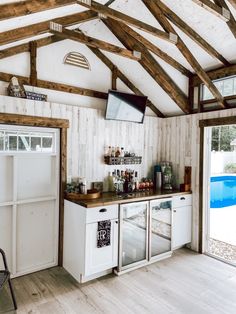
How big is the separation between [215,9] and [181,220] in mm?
2916

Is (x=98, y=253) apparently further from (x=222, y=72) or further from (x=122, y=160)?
(x=222, y=72)

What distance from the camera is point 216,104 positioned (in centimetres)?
371

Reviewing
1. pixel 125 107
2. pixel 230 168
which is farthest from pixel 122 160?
pixel 230 168

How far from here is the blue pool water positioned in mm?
6613

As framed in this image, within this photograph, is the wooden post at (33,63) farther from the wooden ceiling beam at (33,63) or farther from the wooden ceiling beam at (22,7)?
the wooden ceiling beam at (22,7)

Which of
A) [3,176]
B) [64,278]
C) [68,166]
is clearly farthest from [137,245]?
[3,176]

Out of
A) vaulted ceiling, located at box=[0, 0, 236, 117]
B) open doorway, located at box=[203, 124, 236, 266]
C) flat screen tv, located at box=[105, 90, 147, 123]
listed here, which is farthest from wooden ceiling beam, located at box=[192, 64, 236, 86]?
flat screen tv, located at box=[105, 90, 147, 123]

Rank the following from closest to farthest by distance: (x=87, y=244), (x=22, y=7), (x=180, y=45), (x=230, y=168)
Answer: (x=22, y=7) < (x=87, y=244) < (x=180, y=45) < (x=230, y=168)

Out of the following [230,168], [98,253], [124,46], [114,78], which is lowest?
[98,253]

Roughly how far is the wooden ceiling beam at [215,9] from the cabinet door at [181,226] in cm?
264

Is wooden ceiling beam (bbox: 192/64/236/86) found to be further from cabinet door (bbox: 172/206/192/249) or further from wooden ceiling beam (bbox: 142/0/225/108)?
cabinet door (bbox: 172/206/192/249)

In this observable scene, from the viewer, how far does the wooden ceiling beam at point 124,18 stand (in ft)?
7.60

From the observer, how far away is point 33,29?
2.56 meters

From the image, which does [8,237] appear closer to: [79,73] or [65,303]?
[65,303]
